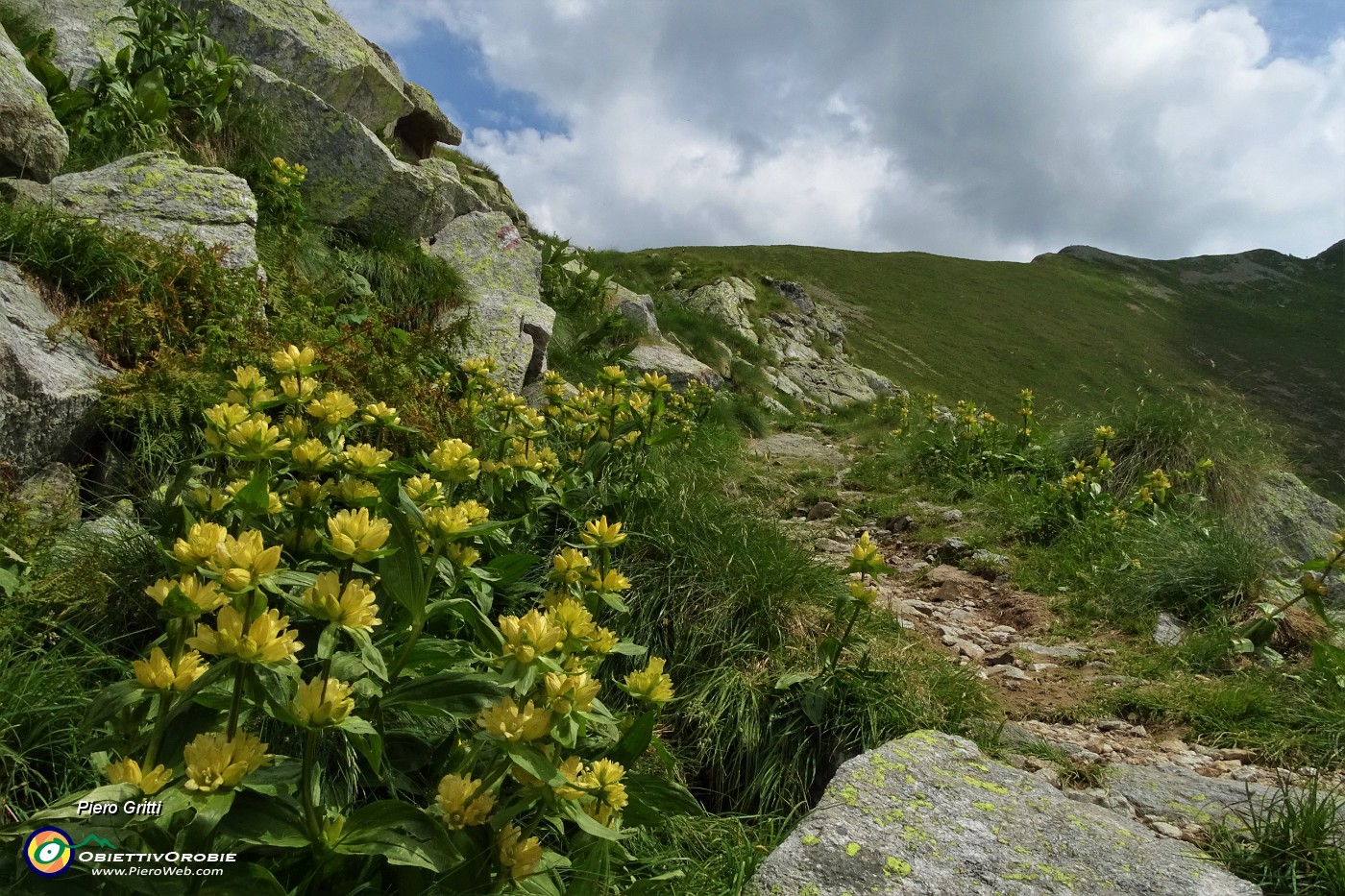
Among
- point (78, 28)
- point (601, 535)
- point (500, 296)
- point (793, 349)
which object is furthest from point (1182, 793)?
point (793, 349)

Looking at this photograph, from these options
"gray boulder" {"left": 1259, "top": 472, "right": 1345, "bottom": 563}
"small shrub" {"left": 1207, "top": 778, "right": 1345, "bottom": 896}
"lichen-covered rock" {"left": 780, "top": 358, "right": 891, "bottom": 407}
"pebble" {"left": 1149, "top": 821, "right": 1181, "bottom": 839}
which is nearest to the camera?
"small shrub" {"left": 1207, "top": 778, "right": 1345, "bottom": 896}

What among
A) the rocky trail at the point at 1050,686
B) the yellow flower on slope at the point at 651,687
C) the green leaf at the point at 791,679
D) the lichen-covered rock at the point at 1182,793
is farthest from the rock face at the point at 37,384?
the lichen-covered rock at the point at 1182,793

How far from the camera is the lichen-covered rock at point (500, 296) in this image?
6016 millimetres

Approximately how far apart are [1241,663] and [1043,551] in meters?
1.79

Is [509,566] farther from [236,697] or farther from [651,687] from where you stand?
[236,697]

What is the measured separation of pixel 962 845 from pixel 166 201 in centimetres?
526

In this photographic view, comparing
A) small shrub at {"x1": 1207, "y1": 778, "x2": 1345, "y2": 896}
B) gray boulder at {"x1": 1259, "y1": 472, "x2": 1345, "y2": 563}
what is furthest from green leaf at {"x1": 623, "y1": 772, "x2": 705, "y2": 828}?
gray boulder at {"x1": 1259, "y1": 472, "x2": 1345, "y2": 563}

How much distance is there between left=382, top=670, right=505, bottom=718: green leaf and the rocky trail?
211 cm

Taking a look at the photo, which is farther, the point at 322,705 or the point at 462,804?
the point at 462,804

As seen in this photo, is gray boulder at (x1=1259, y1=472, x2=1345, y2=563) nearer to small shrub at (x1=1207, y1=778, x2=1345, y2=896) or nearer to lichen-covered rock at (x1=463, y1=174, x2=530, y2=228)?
small shrub at (x1=1207, y1=778, x2=1345, y2=896)

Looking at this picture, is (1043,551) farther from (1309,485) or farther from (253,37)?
(253,37)

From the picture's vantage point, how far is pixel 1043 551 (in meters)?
5.73

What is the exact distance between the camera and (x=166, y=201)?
15.0 ft

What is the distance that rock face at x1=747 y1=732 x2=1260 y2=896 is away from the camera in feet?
6.60
